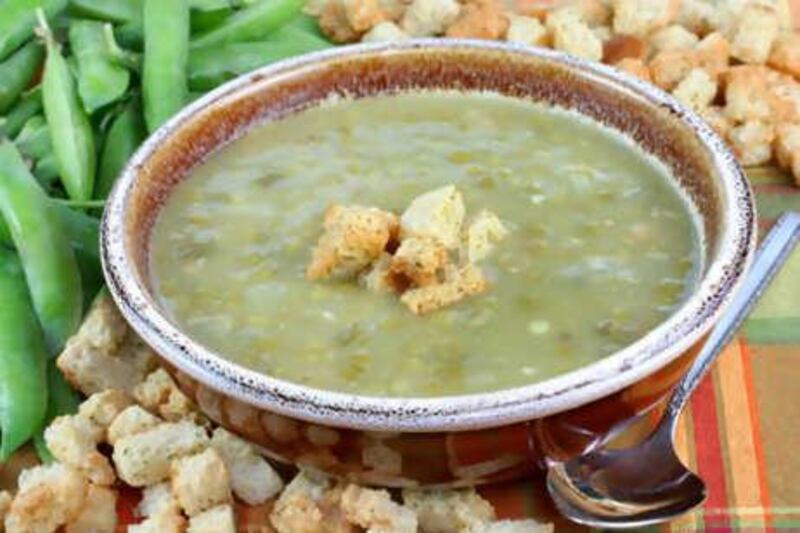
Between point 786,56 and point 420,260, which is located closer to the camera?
point 420,260

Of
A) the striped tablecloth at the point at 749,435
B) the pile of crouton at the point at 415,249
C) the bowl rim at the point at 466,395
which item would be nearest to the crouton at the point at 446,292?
the pile of crouton at the point at 415,249

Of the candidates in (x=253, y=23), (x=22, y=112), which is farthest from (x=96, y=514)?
(x=253, y=23)

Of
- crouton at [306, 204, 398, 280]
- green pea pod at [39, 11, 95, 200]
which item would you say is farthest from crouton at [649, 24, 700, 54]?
green pea pod at [39, 11, 95, 200]

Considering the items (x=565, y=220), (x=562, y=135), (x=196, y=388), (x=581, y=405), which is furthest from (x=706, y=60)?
(x=196, y=388)

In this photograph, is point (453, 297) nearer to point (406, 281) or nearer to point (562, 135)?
point (406, 281)

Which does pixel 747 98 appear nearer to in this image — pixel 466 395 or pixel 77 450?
pixel 466 395
